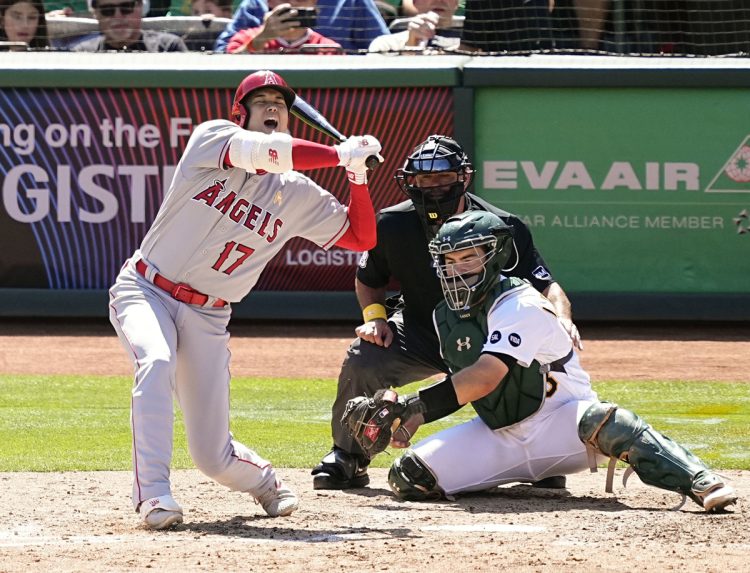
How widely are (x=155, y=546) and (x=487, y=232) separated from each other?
1.73m

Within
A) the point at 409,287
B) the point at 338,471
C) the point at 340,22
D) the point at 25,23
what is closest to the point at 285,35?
the point at 340,22

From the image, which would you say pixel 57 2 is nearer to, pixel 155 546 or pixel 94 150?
pixel 94 150

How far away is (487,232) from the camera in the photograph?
200 inches

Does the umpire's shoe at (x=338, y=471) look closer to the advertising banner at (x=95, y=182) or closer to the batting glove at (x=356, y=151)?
the batting glove at (x=356, y=151)

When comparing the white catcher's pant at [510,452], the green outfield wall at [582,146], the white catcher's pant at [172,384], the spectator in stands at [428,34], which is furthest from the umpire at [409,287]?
the spectator in stands at [428,34]

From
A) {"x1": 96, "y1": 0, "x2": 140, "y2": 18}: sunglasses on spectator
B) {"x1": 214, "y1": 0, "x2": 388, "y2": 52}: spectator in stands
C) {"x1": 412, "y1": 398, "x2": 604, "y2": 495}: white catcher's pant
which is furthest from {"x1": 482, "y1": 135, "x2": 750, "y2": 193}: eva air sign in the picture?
{"x1": 412, "y1": 398, "x2": 604, "y2": 495}: white catcher's pant

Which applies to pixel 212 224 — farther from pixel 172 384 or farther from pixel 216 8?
pixel 216 8

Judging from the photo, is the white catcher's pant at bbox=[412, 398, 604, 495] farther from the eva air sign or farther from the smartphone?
the smartphone

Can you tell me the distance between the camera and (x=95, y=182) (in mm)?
11664

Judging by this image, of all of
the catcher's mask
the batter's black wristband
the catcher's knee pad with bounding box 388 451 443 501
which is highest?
the catcher's mask

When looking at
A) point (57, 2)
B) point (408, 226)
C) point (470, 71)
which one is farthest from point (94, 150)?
point (408, 226)

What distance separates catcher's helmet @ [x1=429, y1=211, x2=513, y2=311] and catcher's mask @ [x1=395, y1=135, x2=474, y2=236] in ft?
2.09

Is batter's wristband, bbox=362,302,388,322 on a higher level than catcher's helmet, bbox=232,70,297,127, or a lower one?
lower

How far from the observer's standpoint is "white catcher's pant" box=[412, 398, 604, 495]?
17.4 ft
